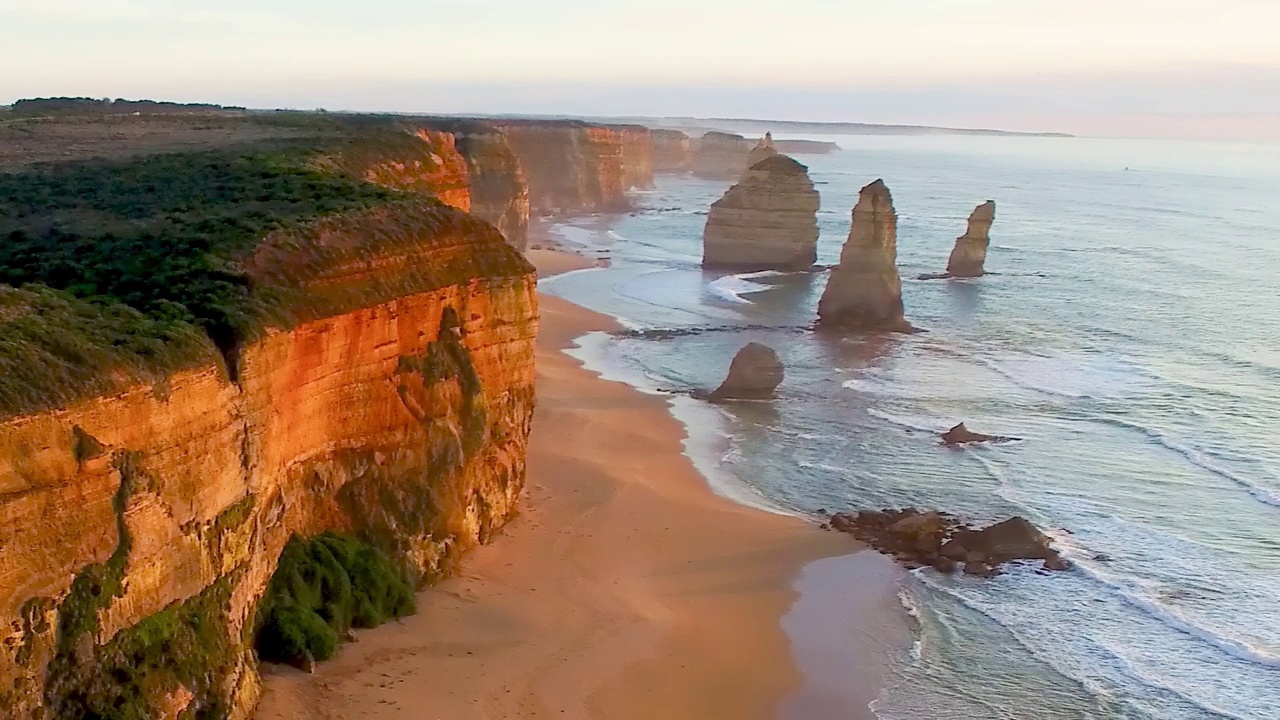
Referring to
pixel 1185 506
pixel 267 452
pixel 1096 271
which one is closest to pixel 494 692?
pixel 267 452

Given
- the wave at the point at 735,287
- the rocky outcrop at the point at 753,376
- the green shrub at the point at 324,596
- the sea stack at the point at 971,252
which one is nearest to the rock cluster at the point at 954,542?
the green shrub at the point at 324,596

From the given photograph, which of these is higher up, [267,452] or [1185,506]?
[267,452]

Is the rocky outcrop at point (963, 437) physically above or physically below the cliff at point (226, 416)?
below

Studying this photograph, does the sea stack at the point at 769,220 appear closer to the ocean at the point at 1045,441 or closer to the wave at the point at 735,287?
the ocean at the point at 1045,441

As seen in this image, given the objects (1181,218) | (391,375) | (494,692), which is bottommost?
(1181,218)

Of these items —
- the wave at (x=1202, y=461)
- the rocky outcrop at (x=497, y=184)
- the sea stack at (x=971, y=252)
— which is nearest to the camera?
the wave at (x=1202, y=461)

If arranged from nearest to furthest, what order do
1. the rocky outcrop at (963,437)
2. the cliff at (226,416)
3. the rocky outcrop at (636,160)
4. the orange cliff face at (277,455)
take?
the orange cliff face at (277,455)
the cliff at (226,416)
the rocky outcrop at (963,437)
the rocky outcrop at (636,160)

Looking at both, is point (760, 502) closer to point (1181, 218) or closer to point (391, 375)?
point (391, 375)

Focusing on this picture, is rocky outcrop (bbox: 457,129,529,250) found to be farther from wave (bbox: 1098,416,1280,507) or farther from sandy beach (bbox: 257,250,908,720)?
wave (bbox: 1098,416,1280,507)
